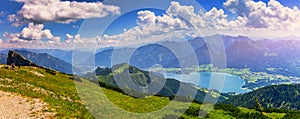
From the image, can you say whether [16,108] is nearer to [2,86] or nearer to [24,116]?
[24,116]

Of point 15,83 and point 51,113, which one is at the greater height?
point 15,83

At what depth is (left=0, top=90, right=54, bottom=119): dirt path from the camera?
1174 inches

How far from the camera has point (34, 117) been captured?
96.7 ft

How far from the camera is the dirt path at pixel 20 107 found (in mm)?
29828

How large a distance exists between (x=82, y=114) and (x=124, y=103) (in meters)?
11.2

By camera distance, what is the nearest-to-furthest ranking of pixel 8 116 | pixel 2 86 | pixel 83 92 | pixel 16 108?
pixel 8 116 → pixel 16 108 → pixel 2 86 → pixel 83 92

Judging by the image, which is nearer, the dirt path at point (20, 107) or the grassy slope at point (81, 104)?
the dirt path at point (20, 107)

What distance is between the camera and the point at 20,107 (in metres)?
32.5

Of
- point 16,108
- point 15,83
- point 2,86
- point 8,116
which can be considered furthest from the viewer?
point 15,83

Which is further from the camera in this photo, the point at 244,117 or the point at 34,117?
the point at 244,117

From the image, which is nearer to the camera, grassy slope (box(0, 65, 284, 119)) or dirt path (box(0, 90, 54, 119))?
dirt path (box(0, 90, 54, 119))

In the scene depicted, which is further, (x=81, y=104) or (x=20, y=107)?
(x=81, y=104)

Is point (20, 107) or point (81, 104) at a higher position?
point (20, 107)

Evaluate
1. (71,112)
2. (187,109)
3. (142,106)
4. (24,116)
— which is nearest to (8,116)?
(24,116)
